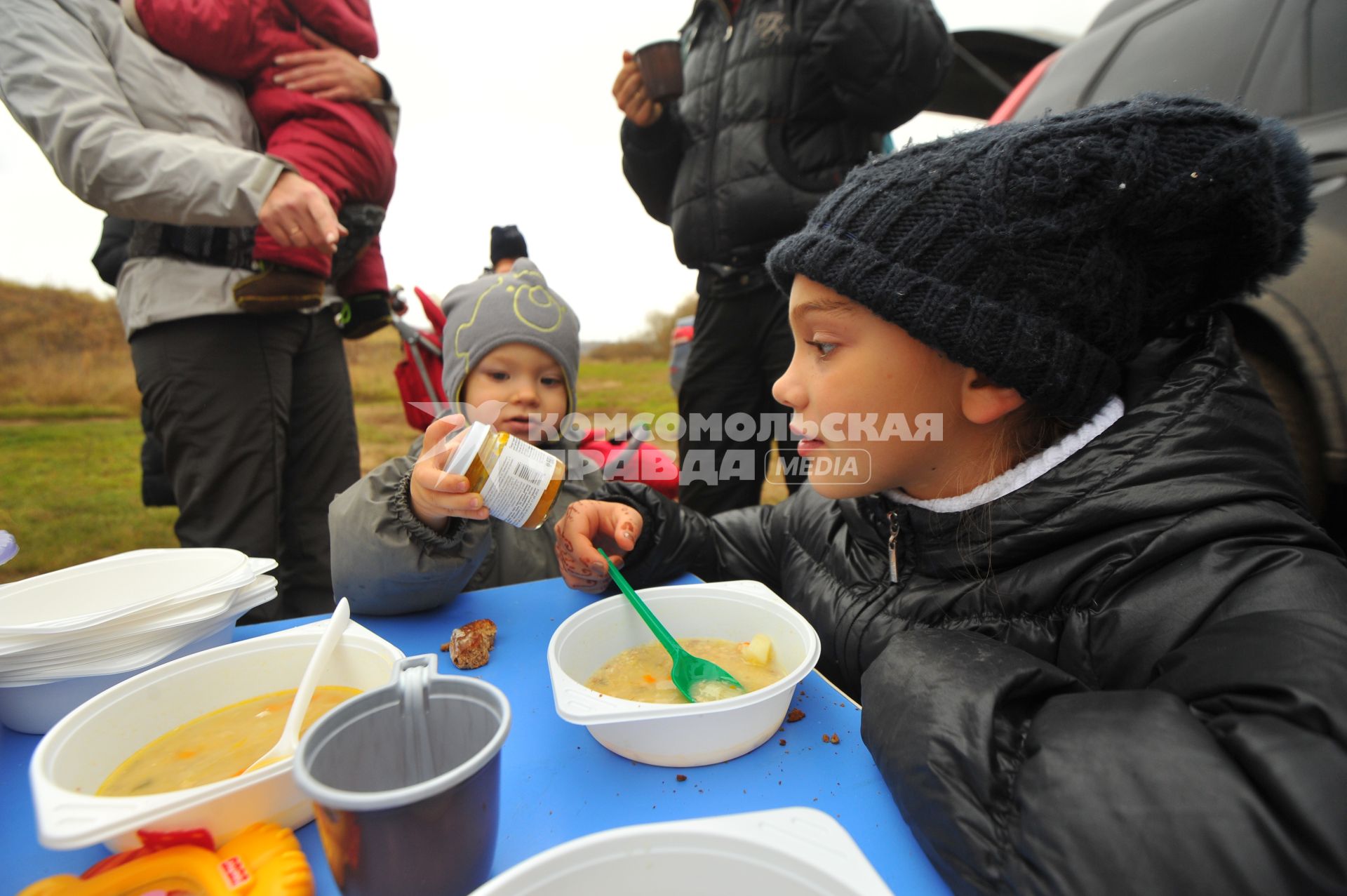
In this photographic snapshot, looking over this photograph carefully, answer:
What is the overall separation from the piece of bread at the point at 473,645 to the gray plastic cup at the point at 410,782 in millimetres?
406

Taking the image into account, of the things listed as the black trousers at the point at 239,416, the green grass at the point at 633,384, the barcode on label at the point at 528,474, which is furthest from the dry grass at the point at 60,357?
the barcode on label at the point at 528,474

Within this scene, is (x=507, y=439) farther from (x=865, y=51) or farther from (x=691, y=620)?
(x=865, y=51)

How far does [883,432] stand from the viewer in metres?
0.97

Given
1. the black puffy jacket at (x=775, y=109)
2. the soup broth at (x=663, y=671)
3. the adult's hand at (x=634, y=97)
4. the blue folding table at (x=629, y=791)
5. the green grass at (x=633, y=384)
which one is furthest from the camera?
the green grass at (x=633, y=384)

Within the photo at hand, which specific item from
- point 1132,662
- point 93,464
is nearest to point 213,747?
point 1132,662

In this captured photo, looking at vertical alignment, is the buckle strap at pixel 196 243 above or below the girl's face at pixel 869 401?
above

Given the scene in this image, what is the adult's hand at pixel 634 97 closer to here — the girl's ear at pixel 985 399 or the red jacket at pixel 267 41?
the red jacket at pixel 267 41

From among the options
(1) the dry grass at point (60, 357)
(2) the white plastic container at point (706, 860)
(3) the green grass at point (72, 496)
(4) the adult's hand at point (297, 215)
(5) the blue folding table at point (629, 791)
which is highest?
(4) the adult's hand at point (297, 215)

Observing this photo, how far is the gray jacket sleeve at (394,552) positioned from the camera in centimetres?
110

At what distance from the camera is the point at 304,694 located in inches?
26.8

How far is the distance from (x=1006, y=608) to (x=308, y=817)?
0.88 m

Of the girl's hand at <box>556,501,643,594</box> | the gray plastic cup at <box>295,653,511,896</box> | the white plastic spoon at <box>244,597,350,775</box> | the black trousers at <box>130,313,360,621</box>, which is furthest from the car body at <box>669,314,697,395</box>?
the gray plastic cup at <box>295,653,511,896</box>

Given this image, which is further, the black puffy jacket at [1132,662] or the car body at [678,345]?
the car body at [678,345]

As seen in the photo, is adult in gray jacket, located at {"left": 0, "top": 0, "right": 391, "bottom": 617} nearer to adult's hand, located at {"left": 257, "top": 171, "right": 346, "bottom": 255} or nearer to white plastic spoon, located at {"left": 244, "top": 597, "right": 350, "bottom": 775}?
adult's hand, located at {"left": 257, "top": 171, "right": 346, "bottom": 255}
